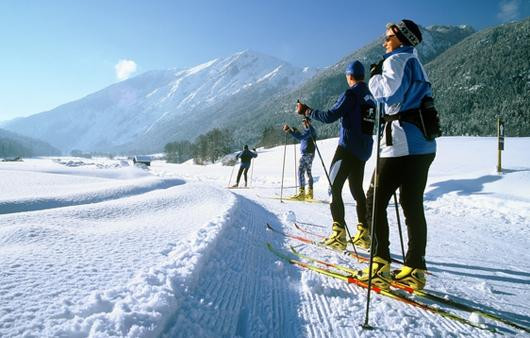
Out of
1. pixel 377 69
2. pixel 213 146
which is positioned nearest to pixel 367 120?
pixel 377 69

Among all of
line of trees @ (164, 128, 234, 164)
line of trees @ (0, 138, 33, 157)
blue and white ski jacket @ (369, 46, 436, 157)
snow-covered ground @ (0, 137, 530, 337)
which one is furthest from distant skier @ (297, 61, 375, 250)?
line of trees @ (0, 138, 33, 157)

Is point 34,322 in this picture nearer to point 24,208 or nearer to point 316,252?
point 316,252

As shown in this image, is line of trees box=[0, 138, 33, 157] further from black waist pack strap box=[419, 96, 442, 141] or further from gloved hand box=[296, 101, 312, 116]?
black waist pack strap box=[419, 96, 442, 141]

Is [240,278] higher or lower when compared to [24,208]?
lower

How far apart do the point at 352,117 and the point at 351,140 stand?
0.30 m

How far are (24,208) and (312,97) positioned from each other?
189535 mm

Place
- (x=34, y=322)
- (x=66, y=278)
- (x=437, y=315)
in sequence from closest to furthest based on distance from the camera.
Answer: (x=34, y=322) → (x=66, y=278) → (x=437, y=315)

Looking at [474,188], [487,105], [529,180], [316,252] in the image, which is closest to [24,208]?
[316,252]

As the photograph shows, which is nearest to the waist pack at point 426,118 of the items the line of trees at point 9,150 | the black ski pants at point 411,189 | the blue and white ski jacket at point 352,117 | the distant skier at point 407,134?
the distant skier at point 407,134

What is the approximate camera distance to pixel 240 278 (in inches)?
112

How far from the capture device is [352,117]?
402 centimetres

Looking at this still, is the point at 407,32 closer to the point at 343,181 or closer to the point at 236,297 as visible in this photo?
the point at 343,181

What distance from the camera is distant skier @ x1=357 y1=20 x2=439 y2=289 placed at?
266 cm

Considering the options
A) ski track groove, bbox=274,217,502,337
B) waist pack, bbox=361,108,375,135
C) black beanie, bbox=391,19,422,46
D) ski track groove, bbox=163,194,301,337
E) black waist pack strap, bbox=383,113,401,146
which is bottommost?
ski track groove, bbox=274,217,502,337
